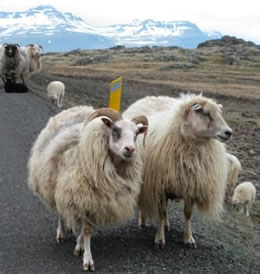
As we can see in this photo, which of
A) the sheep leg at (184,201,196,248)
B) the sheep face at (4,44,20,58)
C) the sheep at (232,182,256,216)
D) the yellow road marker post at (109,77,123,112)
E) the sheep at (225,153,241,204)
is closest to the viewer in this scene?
the sheep leg at (184,201,196,248)

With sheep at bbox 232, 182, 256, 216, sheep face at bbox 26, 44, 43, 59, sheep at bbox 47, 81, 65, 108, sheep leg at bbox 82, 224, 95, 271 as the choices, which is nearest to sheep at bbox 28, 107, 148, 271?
sheep leg at bbox 82, 224, 95, 271

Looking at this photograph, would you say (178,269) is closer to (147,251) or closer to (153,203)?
(147,251)

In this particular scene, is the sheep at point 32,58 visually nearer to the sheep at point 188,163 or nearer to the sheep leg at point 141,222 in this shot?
the sheep leg at point 141,222

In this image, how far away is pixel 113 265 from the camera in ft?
22.7

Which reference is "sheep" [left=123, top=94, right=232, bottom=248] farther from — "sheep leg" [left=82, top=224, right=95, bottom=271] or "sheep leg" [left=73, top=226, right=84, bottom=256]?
"sheep leg" [left=82, top=224, right=95, bottom=271]

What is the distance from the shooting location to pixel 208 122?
7.65 metres

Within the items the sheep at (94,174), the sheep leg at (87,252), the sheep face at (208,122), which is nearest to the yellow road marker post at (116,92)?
the sheep face at (208,122)

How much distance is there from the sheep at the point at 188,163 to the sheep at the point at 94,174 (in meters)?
0.56

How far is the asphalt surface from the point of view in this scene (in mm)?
6949

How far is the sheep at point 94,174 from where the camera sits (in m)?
6.91

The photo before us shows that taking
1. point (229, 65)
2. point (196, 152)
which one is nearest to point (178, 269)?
point (196, 152)

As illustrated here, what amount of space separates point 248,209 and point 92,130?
27.2ft

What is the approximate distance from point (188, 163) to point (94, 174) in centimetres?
147

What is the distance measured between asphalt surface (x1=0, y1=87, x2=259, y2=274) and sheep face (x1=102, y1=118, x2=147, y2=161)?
1.38 meters
